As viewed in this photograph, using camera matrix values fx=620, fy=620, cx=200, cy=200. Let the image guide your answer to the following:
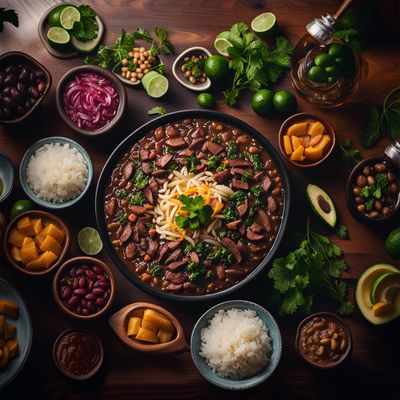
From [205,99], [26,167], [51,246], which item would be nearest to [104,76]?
[205,99]

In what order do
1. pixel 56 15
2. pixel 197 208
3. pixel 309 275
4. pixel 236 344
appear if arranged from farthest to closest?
pixel 56 15
pixel 309 275
pixel 197 208
pixel 236 344

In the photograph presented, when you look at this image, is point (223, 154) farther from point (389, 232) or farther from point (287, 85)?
point (389, 232)

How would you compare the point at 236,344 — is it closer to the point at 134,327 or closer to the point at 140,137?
the point at 134,327

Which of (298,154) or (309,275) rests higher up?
(298,154)

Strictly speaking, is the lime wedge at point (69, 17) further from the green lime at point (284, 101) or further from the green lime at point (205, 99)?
the green lime at point (284, 101)

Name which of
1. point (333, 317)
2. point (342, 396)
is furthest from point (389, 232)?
point (342, 396)

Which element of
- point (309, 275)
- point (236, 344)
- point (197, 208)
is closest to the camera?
point (236, 344)

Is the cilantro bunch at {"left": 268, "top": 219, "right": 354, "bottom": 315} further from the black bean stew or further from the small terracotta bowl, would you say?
the small terracotta bowl
